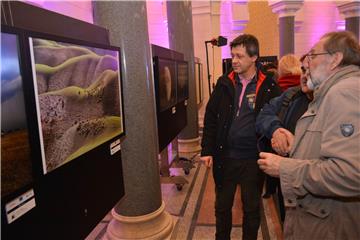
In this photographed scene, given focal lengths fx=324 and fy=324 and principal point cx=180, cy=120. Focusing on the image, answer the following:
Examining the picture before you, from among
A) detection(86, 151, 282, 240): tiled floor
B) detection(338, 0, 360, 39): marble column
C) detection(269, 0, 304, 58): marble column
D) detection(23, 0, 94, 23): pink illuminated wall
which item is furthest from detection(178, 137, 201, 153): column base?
detection(338, 0, 360, 39): marble column

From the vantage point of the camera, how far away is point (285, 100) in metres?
1.86

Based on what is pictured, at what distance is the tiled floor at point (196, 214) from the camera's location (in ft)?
10.0

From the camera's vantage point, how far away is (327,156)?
1.22m

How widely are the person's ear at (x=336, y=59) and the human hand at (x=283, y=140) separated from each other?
415 mm

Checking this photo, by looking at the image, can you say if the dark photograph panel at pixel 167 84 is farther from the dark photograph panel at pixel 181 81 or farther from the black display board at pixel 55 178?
the black display board at pixel 55 178

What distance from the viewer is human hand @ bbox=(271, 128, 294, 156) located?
5.37ft

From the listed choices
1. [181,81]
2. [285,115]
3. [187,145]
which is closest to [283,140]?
[285,115]

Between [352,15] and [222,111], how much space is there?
8.56 meters

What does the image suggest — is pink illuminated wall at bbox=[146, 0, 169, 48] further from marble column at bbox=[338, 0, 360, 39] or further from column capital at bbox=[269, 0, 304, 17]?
marble column at bbox=[338, 0, 360, 39]

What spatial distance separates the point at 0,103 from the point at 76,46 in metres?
0.61

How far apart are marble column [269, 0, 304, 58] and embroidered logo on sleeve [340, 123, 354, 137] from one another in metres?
7.54

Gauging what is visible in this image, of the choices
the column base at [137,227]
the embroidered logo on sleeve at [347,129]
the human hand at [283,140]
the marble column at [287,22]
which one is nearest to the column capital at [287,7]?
the marble column at [287,22]

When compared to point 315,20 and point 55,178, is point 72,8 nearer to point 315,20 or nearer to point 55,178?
point 55,178

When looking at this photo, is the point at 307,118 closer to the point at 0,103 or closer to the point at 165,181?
the point at 0,103
